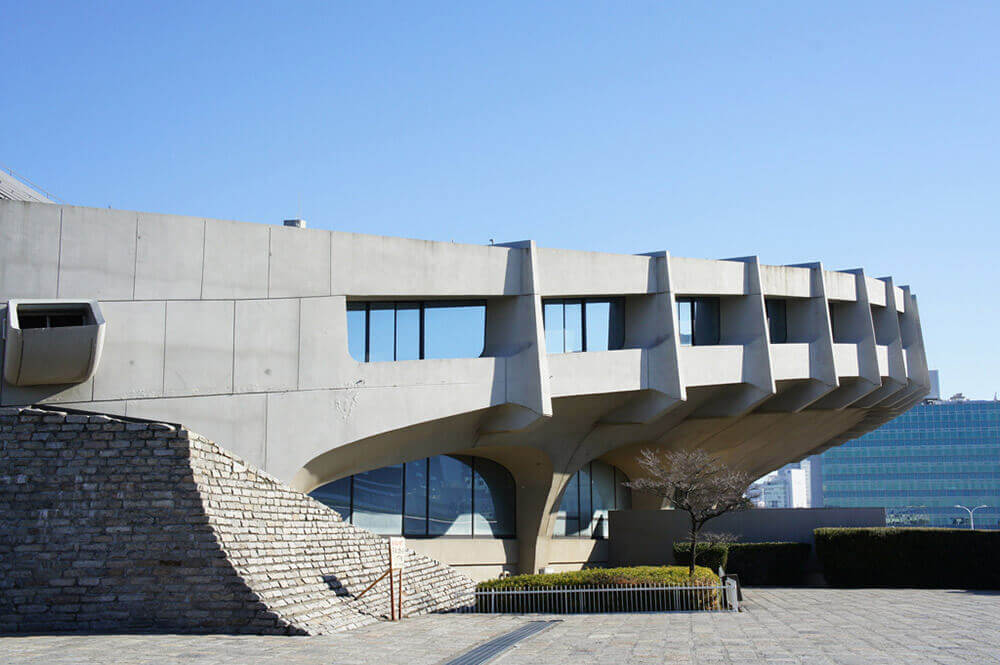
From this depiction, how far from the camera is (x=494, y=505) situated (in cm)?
3462

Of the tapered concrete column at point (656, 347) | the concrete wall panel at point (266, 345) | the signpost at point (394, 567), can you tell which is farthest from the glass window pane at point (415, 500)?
the signpost at point (394, 567)

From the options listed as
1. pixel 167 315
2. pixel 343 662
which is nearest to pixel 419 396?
pixel 167 315

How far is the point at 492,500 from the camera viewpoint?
34.6 m

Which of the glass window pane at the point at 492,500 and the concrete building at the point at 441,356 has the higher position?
the concrete building at the point at 441,356

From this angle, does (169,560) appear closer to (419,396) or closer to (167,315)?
(167,315)

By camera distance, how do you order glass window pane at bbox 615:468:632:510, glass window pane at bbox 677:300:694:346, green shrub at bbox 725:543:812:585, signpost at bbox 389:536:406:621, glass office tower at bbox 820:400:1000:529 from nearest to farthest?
signpost at bbox 389:536:406:621, green shrub at bbox 725:543:812:585, glass window pane at bbox 677:300:694:346, glass window pane at bbox 615:468:632:510, glass office tower at bbox 820:400:1000:529

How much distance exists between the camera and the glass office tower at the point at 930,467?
152000 millimetres

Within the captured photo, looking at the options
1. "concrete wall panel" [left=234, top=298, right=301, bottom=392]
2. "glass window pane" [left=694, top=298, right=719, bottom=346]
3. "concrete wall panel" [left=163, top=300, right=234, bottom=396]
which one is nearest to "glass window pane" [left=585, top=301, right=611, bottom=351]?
"glass window pane" [left=694, top=298, right=719, bottom=346]

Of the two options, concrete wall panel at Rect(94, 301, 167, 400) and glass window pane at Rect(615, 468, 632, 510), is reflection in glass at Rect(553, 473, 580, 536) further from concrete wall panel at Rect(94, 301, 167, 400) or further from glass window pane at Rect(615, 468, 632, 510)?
concrete wall panel at Rect(94, 301, 167, 400)

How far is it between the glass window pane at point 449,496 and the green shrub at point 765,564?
30.6ft

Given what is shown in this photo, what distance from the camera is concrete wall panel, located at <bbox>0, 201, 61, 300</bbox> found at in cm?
2250

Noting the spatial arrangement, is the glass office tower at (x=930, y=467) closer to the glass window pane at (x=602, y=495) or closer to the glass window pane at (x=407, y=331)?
the glass window pane at (x=602, y=495)

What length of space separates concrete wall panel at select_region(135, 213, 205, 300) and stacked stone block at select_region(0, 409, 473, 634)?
5.04 meters

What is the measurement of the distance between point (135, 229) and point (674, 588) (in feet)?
50.0
